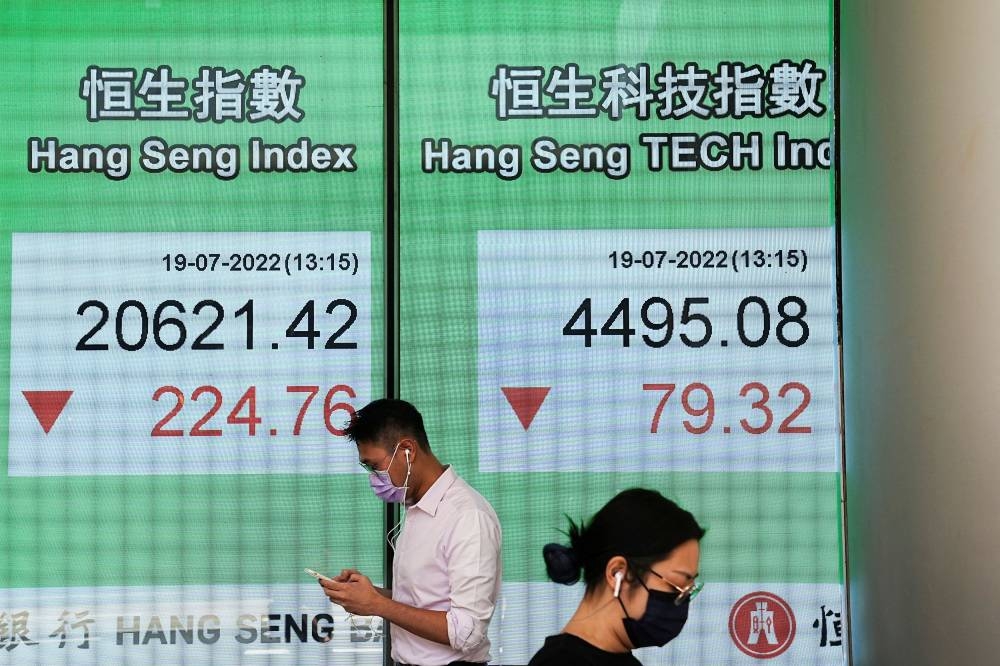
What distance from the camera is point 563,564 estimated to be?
2158 mm

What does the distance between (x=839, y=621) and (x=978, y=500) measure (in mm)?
1216

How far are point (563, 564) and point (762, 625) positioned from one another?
2.35 meters

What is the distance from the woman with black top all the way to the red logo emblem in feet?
7.26

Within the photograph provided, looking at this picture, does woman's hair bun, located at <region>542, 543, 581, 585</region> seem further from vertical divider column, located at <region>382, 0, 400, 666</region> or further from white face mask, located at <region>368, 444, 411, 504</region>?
vertical divider column, located at <region>382, 0, 400, 666</region>

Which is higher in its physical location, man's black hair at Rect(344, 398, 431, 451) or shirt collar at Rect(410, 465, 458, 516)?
man's black hair at Rect(344, 398, 431, 451)

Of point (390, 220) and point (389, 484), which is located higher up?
point (390, 220)

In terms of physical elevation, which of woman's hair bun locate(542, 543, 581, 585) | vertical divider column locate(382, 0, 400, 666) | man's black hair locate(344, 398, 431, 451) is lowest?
woman's hair bun locate(542, 543, 581, 585)

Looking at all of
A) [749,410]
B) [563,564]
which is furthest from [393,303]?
[563,564]

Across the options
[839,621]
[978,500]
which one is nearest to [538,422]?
[839,621]

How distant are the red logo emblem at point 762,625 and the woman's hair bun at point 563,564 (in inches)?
89.7

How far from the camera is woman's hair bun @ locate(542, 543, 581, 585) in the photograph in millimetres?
2158

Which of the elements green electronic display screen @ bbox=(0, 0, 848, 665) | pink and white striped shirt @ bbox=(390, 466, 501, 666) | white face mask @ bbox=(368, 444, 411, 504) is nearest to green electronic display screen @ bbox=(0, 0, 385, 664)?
green electronic display screen @ bbox=(0, 0, 848, 665)

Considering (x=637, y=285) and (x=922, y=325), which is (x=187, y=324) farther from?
(x=922, y=325)

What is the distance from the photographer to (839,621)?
429 centimetres
